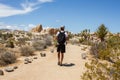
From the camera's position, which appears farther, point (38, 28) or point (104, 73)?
point (38, 28)

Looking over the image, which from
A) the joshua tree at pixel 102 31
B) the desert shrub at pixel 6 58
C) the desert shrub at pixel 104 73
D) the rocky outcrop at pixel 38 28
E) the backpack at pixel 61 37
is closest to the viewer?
the desert shrub at pixel 104 73

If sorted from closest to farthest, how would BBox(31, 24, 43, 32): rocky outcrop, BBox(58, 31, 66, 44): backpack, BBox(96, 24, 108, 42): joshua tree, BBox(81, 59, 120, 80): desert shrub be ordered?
1. BBox(81, 59, 120, 80): desert shrub
2. BBox(58, 31, 66, 44): backpack
3. BBox(96, 24, 108, 42): joshua tree
4. BBox(31, 24, 43, 32): rocky outcrop

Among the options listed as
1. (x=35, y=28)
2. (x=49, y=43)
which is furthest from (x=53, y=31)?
(x=49, y=43)

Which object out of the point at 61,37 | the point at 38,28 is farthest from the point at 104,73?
the point at 38,28

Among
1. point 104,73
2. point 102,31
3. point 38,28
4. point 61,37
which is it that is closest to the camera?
point 104,73

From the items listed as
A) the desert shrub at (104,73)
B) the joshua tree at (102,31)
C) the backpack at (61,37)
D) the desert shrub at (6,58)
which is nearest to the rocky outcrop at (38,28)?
the joshua tree at (102,31)

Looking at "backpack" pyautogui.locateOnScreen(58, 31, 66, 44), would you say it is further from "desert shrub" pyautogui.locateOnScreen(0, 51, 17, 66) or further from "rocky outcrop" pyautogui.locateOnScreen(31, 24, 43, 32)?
"rocky outcrop" pyautogui.locateOnScreen(31, 24, 43, 32)

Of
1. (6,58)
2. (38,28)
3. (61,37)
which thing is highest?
(38,28)

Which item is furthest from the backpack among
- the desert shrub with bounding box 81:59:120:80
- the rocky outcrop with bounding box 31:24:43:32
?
the rocky outcrop with bounding box 31:24:43:32

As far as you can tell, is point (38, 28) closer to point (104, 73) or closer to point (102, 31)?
point (102, 31)

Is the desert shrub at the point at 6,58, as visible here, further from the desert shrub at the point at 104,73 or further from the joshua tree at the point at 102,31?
the joshua tree at the point at 102,31

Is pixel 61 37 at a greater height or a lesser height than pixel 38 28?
lesser

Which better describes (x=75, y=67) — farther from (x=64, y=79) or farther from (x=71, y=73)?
(x=64, y=79)

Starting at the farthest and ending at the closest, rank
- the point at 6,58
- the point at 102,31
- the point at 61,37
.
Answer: the point at 102,31
the point at 6,58
the point at 61,37
